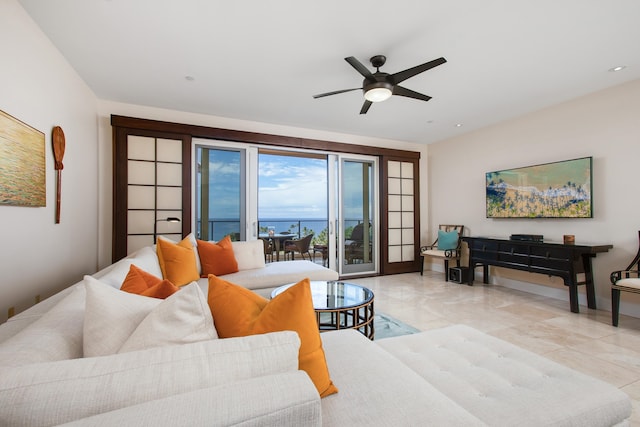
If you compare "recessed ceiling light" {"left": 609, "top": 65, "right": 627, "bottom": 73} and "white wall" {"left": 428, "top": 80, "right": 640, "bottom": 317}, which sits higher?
"recessed ceiling light" {"left": 609, "top": 65, "right": 627, "bottom": 73}

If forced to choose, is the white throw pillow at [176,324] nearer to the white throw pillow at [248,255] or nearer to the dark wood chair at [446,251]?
the white throw pillow at [248,255]

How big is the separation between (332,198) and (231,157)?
1.84 m

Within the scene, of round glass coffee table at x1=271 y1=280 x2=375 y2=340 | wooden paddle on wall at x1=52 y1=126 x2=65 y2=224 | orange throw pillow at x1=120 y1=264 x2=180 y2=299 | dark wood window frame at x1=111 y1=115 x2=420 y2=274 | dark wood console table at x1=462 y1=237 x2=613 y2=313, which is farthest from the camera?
dark wood window frame at x1=111 y1=115 x2=420 y2=274

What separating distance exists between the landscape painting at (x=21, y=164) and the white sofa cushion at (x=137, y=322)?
163 cm

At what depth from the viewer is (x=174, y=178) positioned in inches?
158

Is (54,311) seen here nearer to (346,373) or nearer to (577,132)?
(346,373)

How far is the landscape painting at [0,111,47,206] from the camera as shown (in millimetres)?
1815

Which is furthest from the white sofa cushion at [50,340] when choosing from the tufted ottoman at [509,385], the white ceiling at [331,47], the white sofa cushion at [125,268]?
the white ceiling at [331,47]

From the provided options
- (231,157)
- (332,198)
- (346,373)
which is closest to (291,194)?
(332,198)

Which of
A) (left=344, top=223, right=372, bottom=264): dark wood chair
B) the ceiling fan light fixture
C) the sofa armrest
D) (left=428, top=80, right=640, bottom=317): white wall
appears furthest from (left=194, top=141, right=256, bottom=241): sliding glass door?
the sofa armrest

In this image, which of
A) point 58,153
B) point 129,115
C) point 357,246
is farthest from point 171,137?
point 357,246

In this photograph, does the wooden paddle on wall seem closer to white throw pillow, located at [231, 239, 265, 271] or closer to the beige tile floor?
white throw pillow, located at [231, 239, 265, 271]

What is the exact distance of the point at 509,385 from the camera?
1.17m

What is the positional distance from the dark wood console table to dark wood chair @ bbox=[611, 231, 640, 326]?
0.91ft
